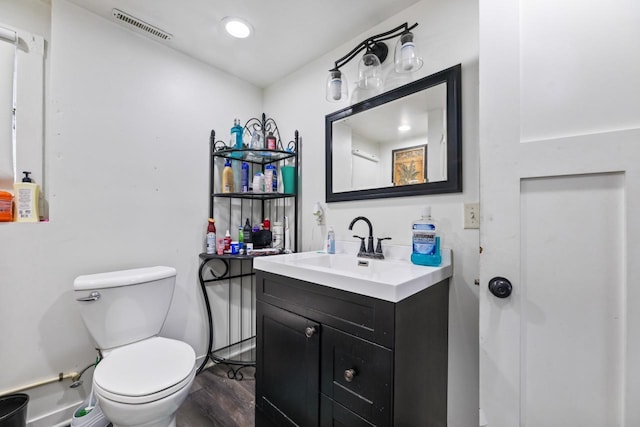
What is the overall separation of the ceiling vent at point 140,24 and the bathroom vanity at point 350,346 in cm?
162

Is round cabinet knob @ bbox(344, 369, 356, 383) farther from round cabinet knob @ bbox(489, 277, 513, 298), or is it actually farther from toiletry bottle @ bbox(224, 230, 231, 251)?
toiletry bottle @ bbox(224, 230, 231, 251)

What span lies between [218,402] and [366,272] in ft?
4.07

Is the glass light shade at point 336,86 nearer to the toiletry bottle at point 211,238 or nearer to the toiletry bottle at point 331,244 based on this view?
the toiletry bottle at point 331,244

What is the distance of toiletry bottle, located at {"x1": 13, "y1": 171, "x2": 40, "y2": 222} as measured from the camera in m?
1.29

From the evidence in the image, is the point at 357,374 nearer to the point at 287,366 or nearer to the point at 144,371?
the point at 287,366

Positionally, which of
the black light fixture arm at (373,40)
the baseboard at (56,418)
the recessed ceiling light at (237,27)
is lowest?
the baseboard at (56,418)

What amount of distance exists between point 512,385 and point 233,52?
232 cm

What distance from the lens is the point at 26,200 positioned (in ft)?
4.28

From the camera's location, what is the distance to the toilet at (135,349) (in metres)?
1.01

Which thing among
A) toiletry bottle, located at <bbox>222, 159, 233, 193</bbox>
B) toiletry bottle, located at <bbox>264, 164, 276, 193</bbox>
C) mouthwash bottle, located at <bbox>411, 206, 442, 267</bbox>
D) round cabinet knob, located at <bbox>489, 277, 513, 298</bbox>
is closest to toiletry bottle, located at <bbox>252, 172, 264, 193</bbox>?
toiletry bottle, located at <bbox>264, 164, 276, 193</bbox>

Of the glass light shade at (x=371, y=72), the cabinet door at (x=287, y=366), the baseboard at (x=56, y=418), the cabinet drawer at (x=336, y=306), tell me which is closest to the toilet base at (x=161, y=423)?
the cabinet door at (x=287, y=366)

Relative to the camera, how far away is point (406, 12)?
54.9 inches

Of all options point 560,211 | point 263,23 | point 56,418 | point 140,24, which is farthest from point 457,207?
point 56,418

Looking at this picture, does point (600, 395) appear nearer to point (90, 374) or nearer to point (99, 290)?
point (99, 290)
